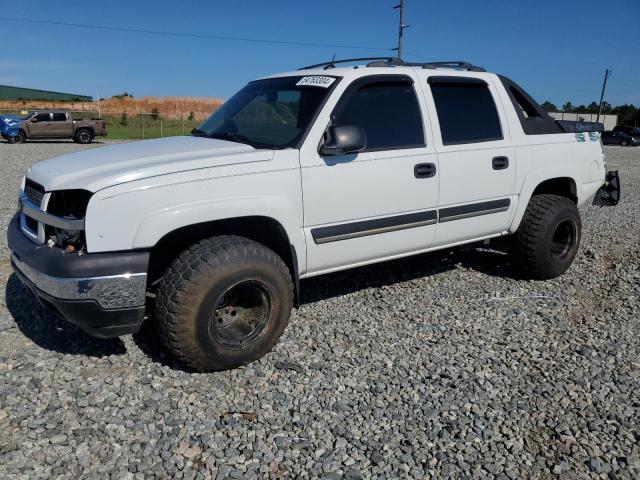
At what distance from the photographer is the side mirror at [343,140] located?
335 centimetres

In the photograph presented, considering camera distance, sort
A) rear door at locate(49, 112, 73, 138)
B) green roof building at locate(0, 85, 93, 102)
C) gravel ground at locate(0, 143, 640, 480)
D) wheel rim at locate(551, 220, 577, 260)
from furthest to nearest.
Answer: green roof building at locate(0, 85, 93, 102) → rear door at locate(49, 112, 73, 138) → wheel rim at locate(551, 220, 577, 260) → gravel ground at locate(0, 143, 640, 480)

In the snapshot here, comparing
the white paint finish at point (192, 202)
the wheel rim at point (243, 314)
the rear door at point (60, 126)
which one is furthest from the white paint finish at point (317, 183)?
the rear door at point (60, 126)

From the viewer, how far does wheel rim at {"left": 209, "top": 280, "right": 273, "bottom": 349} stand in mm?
3326

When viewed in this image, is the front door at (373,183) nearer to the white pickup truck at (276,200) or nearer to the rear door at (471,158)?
the white pickup truck at (276,200)

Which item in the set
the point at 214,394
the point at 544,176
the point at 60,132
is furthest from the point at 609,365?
the point at 60,132

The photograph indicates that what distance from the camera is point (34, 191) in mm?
3336

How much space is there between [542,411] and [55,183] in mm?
3069

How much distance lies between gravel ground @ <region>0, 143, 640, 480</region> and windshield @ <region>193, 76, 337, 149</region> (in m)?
1.47

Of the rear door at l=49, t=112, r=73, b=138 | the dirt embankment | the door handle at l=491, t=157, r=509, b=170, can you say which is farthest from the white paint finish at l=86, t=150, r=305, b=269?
the dirt embankment

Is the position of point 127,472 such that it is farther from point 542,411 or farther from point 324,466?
point 542,411

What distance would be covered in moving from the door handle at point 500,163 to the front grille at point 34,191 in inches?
134

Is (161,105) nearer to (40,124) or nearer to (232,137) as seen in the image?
(40,124)

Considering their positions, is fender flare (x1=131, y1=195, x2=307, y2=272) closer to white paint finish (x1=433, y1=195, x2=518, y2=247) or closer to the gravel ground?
the gravel ground

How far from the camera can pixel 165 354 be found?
355 centimetres
